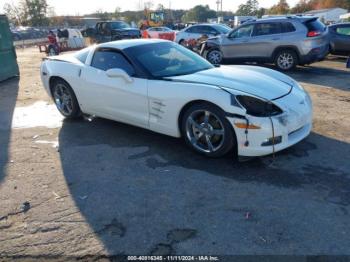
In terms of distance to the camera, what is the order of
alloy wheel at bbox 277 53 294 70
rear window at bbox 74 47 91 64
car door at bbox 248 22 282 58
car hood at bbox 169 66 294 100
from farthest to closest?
car door at bbox 248 22 282 58 < alloy wheel at bbox 277 53 294 70 < rear window at bbox 74 47 91 64 < car hood at bbox 169 66 294 100

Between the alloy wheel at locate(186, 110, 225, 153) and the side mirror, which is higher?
the side mirror

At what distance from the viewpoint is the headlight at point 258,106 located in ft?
12.5

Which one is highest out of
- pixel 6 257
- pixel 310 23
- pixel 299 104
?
pixel 310 23

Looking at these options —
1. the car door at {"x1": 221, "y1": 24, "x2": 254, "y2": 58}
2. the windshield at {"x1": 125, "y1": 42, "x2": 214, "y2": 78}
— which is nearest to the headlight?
the windshield at {"x1": 125, "y1": 42, "x2": 214, "y2": 78}

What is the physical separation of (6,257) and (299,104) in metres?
3.46

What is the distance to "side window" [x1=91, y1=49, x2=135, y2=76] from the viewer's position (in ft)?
16.0

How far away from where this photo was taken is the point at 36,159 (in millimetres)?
4574

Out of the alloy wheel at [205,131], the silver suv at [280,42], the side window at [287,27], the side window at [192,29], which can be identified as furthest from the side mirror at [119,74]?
the side window at [192,29]

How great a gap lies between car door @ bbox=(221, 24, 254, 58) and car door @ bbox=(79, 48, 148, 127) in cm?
726

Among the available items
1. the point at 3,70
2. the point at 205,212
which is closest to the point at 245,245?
the point at 205,212

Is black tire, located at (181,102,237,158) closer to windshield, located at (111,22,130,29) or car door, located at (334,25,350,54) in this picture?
car door, located at (334,25,350,54)

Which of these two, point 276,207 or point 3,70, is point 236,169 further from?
point 3,70

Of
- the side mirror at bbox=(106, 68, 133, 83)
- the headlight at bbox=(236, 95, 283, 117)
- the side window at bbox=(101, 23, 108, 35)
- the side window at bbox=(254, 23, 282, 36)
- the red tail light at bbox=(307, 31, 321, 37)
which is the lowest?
the headlight at bbox=(236, 95, 283, 117)

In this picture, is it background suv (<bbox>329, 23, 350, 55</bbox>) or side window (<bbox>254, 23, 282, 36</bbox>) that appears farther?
background suv (<bbox>329, 23, 350, 55</bbox>)
